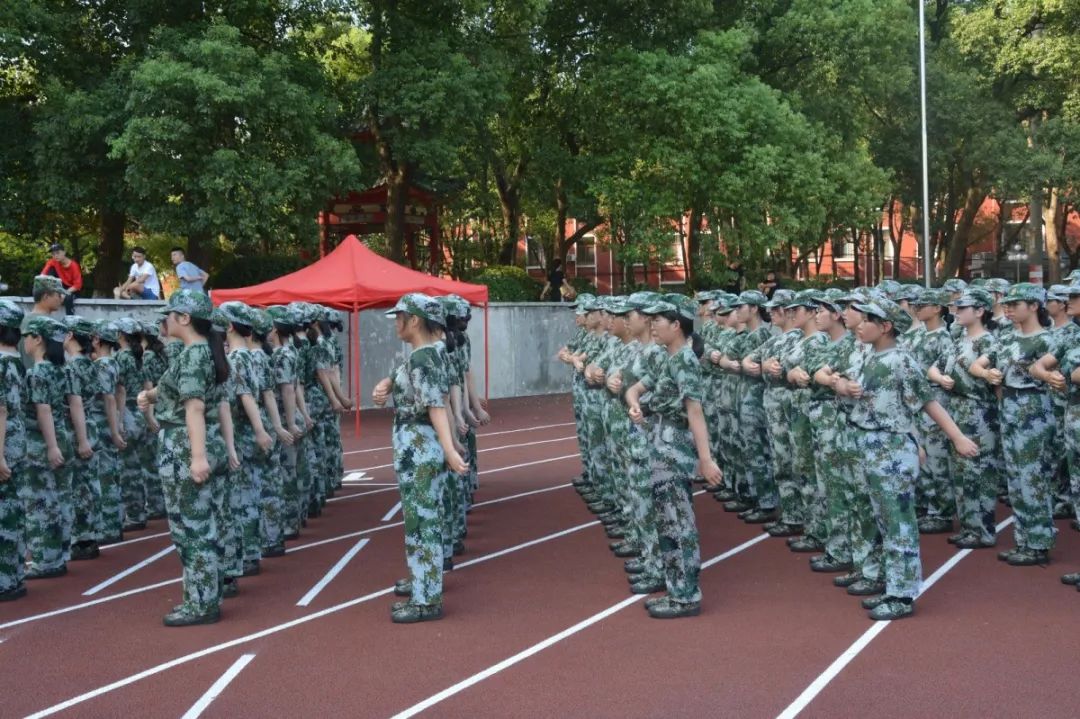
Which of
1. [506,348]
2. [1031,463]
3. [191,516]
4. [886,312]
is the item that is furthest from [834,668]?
[506,348]

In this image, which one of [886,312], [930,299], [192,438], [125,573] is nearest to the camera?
[192,438]

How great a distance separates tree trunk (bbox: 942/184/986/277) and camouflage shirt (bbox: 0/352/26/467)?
36.4 metres

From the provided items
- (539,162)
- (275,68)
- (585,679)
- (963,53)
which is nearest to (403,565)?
(585,679)

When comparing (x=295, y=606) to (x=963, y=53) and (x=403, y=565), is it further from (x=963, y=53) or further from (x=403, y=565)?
(x=963, y=53)

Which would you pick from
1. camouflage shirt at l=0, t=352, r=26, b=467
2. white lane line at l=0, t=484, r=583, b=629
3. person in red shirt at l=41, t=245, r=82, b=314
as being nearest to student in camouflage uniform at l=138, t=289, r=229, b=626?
white lane line at l=0, t=484, r=583, b=629

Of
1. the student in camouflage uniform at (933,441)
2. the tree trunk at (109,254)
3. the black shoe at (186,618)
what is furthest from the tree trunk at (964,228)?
the black shoe at (186,618)

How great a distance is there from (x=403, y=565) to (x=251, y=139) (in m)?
14.8

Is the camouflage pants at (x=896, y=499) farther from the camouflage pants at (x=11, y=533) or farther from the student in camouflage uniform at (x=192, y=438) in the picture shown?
the camouflage pants at (x=11, y=533)

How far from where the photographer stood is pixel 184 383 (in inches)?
291

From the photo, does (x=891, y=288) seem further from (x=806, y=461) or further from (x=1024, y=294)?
(x=806, y=461)

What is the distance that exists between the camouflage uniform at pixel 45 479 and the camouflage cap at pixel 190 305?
1.86 metres

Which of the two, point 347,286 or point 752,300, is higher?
point 347,286

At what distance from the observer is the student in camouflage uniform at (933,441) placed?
10367 millimetres

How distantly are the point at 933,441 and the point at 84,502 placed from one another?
7383 millimetres
